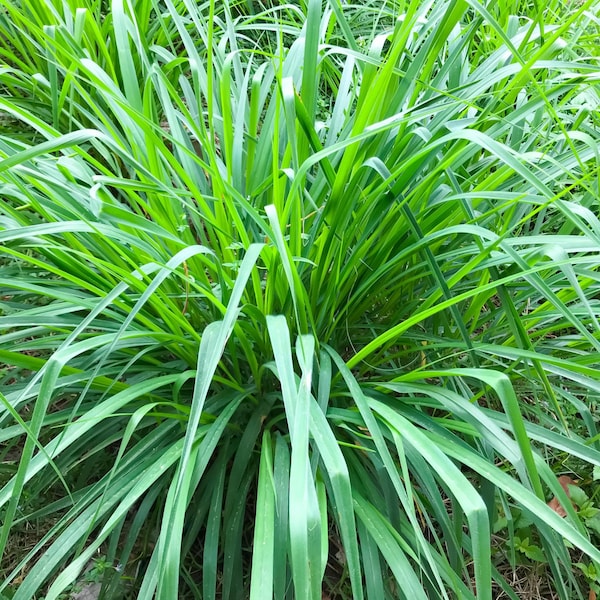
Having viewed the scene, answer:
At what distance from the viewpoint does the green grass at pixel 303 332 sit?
57 centimetres

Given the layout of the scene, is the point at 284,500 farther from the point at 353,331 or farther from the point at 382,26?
the point at 382,26

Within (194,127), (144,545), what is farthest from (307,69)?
(144,545)

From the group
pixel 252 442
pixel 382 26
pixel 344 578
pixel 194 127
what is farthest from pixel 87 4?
pixel 344 578

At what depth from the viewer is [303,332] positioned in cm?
73

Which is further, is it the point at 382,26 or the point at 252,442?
the point at 382,26

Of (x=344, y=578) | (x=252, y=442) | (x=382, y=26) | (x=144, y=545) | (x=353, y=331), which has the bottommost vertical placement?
(x=344, y=578)

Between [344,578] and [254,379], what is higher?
[254,379]

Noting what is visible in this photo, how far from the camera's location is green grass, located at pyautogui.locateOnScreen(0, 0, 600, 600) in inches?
22.6

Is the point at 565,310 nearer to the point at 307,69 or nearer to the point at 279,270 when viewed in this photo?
the point at 279,270

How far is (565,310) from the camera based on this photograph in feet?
1.93

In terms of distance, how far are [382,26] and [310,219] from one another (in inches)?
40.8

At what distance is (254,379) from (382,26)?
1.31 m

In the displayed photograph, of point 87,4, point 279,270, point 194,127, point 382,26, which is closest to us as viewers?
point 279,270

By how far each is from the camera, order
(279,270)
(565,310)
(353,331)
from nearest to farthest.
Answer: (565,310) → (279,270) → (353,331)
